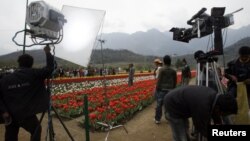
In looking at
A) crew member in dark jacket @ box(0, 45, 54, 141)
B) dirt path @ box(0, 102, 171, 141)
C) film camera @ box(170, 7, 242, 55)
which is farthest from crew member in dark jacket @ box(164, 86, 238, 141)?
dirt path @ box(0, 102, 171, 141)

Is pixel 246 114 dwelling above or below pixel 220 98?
below

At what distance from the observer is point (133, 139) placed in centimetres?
713

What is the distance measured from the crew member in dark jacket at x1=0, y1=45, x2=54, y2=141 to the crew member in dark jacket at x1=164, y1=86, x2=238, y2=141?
80.9 inches

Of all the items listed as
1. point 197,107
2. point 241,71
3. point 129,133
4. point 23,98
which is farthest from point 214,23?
point 129,133

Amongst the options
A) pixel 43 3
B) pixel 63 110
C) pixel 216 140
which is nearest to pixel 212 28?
pixel 216 140

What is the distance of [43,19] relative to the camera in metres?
4.52

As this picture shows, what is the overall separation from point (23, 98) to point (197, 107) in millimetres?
2695

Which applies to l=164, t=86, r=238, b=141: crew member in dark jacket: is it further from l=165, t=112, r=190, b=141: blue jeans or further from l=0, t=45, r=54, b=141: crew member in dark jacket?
l=0, t=45, r=54, b=141: crew member in dark jacket

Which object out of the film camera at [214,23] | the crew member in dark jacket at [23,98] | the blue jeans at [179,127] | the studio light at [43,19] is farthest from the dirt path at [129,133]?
the studio light at [43,19]

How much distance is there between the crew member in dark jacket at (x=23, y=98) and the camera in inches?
181

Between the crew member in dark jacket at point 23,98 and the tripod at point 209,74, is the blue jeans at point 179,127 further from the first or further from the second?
the crew member in dark jacket at point 23,98

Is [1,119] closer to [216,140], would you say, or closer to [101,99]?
[216,140]

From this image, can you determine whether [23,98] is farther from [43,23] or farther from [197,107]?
[197,107]

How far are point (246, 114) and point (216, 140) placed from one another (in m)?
2.04
